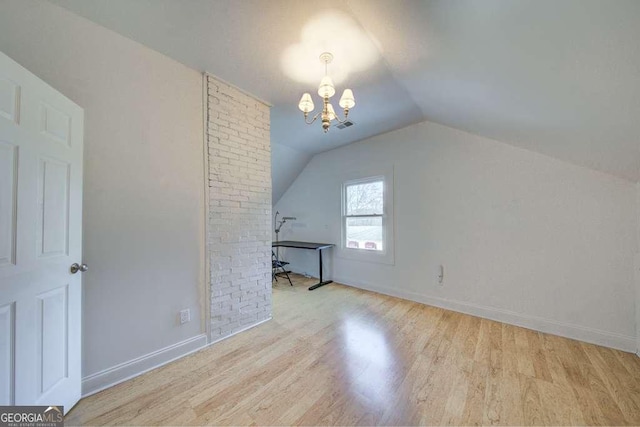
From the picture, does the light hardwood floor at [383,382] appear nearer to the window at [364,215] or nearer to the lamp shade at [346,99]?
the window at [364,215]

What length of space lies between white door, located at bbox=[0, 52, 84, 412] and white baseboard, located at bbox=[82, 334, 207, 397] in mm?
109

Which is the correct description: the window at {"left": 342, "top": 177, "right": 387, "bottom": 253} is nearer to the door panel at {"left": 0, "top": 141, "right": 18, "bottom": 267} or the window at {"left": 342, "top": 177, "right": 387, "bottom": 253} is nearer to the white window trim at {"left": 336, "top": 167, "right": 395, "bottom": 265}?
the white window trim at {"left": 336, "top": 167, "right": 395, "bottom": 265}

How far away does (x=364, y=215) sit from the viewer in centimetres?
410

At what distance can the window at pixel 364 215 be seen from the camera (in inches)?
155

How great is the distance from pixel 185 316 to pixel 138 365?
45 cm

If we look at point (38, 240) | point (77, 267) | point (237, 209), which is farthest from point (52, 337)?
point (237, 209)

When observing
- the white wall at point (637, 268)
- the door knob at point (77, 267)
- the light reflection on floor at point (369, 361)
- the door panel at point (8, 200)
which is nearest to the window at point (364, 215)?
the light reflection on floor at point (369, 361)

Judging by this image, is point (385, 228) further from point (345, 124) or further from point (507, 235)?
point (345, 124)

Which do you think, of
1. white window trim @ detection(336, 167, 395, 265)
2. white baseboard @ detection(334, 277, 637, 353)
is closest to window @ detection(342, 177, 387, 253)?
white window trim @ detection(336, 167, 395, 265)

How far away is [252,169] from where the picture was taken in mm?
2746

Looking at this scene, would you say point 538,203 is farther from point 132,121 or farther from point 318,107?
point 132,121

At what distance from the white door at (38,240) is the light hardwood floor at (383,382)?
413 mm

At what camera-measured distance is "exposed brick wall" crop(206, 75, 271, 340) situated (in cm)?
238

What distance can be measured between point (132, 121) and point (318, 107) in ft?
6.49
